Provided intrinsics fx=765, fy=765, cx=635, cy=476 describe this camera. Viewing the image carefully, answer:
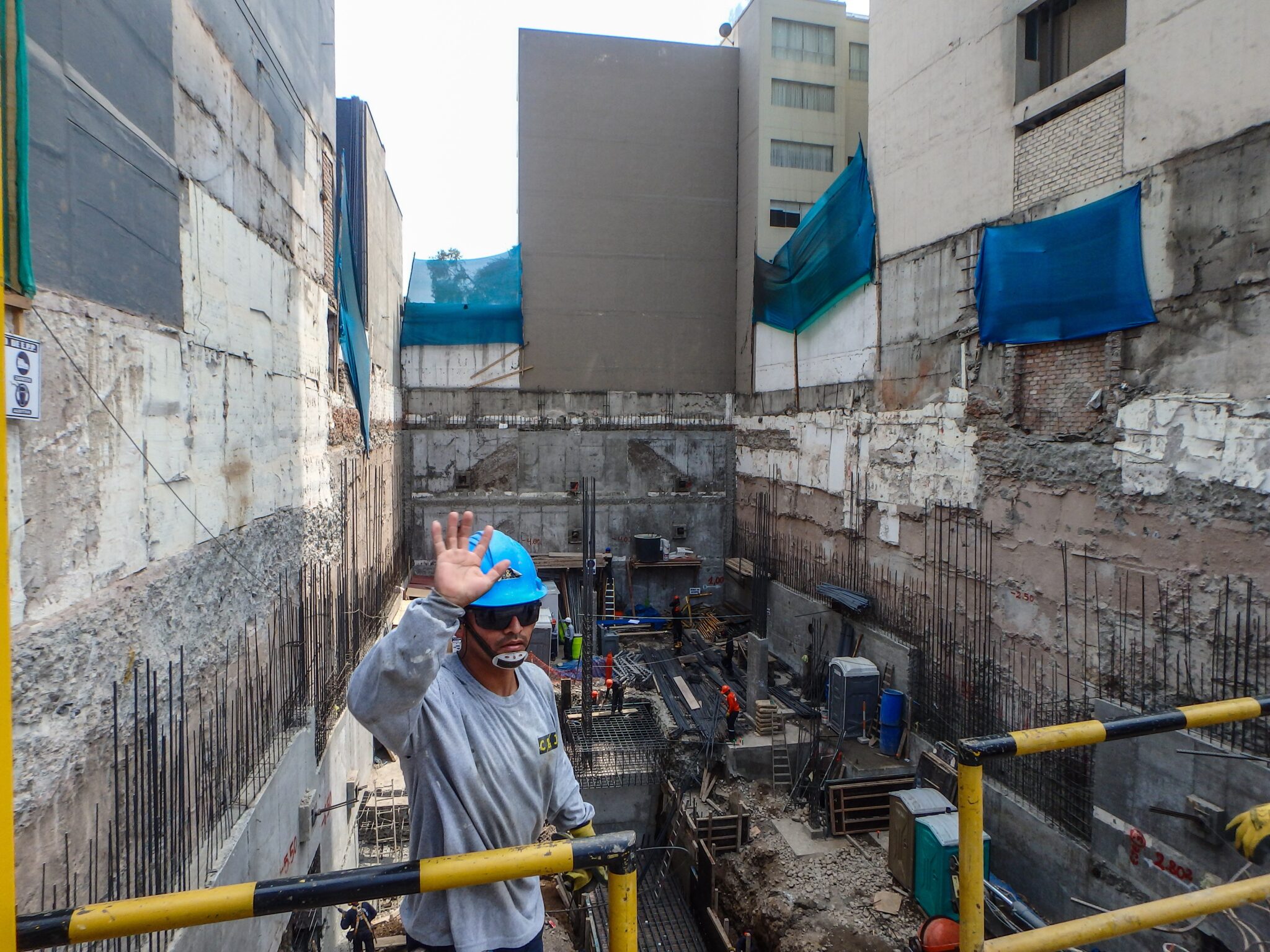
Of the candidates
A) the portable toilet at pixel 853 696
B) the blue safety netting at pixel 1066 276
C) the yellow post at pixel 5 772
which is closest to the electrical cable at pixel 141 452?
the yellow post at pixel 5 772

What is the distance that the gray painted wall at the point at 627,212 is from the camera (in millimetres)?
21781

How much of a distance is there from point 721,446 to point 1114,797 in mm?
15105

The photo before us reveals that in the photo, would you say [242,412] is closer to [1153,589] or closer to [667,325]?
[1153,589]

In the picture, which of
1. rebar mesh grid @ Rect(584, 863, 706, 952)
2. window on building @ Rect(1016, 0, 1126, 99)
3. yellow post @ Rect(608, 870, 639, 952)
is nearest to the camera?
yellow post @ Rect(608, 870, 639, 952)

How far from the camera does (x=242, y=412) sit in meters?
6.11

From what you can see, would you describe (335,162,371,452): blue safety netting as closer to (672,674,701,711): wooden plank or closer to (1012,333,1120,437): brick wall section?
(672,674,701,711): wooden plank

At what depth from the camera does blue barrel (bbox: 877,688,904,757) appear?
13266mm

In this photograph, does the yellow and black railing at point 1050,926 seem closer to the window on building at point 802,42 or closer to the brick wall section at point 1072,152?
the brick wall section at point 1072,152

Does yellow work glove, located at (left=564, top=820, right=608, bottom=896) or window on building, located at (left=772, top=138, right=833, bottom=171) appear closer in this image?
yellow work glove, located at (left=564, top=820, right=608, bottom=896)

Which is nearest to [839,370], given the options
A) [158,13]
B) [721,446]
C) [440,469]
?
[721,446]

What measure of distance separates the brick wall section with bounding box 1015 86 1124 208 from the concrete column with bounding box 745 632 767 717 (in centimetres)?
888

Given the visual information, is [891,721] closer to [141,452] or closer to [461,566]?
[141,452]

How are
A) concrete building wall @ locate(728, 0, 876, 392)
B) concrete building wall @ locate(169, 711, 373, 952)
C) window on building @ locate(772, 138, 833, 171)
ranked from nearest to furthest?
1. concrete building wall @ locate(169, 711, 373, 952)
2. concrete building wall @ locate(728, 0, 876, 392)
3. window on building @ locate(772, 138, 833, 171)

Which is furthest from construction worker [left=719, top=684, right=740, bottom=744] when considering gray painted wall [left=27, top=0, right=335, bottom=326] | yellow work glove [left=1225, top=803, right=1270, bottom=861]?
gray painted wall [left=27, top=0, right=335, bottom=326]
